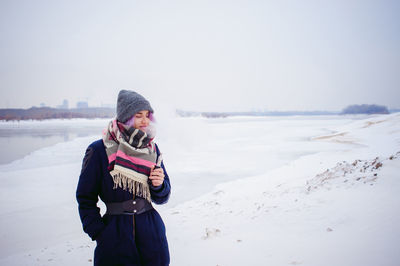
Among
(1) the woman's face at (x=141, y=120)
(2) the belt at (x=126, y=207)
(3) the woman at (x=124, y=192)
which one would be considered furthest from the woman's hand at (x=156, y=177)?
(1) the woman's face at (x=141, y=120)

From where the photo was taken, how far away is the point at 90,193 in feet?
6.04

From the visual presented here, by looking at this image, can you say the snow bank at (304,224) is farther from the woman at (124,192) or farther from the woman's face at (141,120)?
the woman's face at (141,120)

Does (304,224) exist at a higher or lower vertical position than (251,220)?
higher

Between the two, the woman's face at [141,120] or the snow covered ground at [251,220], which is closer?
the woman's face at [141,120]

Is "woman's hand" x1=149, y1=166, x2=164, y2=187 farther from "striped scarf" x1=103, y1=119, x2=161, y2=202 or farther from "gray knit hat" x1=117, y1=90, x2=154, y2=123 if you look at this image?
"gray knit hat" x1=117, y1=90, x2=154, y2=123

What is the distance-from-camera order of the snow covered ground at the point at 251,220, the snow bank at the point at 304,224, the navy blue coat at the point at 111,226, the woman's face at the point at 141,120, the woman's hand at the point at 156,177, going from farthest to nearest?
the snow covered ground at the point at 251,220, the snow bank at the point at 304,224, the woman's face at the point at 141,120, the woman's hand at the point at 156,177, the navy blue coat at the point at 111,226

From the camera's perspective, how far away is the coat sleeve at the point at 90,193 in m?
1.81

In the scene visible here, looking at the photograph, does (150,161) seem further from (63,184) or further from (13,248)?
(63,184)

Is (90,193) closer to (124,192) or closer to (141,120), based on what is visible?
(124,192)

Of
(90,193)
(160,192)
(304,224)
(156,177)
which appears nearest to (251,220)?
(304,224)

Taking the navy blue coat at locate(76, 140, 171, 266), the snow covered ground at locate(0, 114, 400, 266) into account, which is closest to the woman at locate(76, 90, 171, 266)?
the navy blue coat at locate(76, 140, 171, 266)

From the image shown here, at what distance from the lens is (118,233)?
183cm

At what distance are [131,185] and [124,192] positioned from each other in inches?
3.2

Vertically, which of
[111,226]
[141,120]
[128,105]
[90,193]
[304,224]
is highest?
[128,105]
